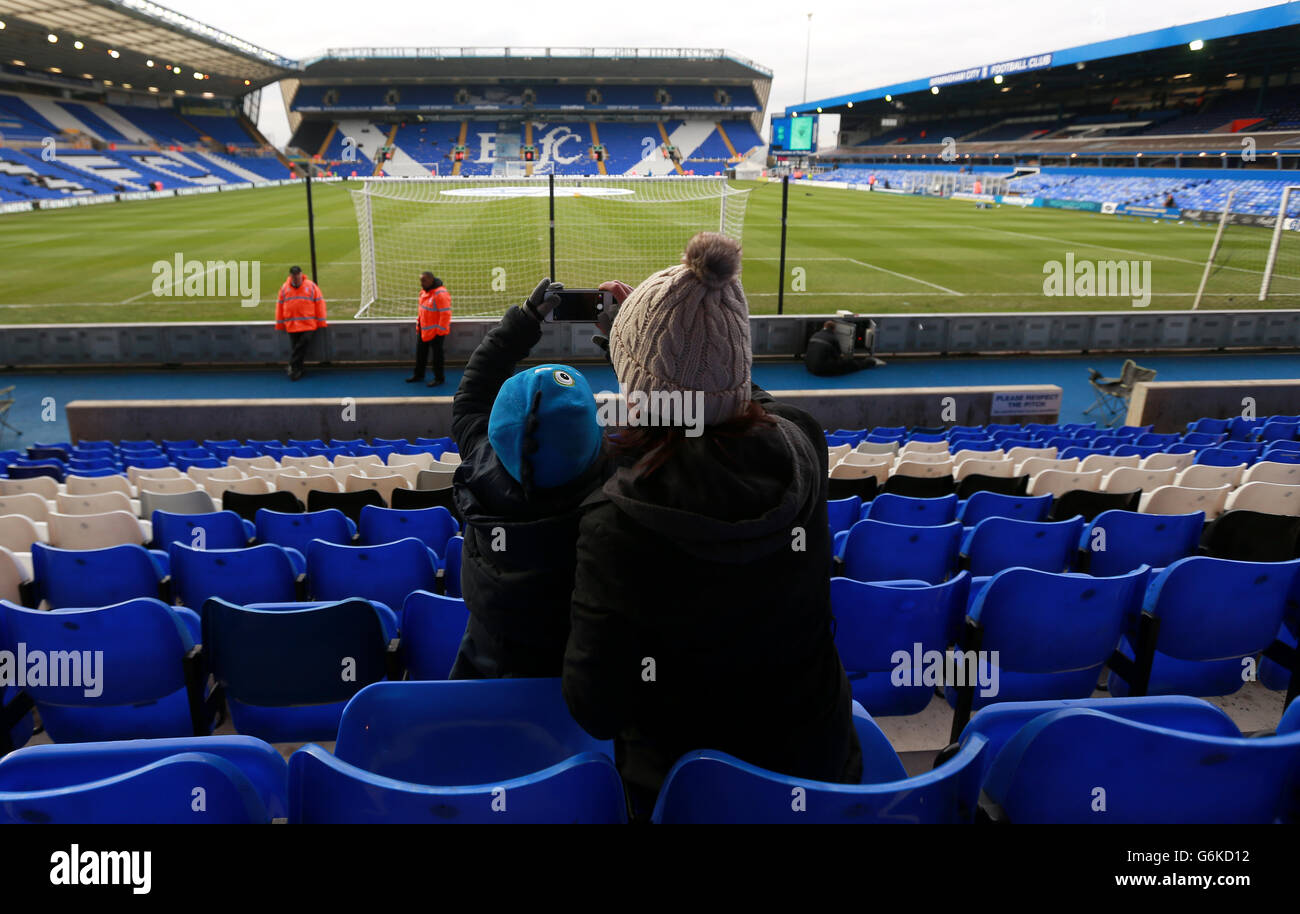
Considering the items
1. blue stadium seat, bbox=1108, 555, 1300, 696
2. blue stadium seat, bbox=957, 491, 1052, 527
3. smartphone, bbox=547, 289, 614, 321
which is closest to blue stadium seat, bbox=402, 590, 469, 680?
blue stadium seat, bbox=1108, 555, 1300, 696

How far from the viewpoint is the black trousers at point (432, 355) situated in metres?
12.2

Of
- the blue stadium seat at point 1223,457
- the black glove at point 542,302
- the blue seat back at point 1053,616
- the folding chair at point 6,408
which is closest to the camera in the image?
the black glove at point 542,302

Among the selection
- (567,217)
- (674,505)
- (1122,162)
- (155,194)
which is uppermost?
(1122,162)

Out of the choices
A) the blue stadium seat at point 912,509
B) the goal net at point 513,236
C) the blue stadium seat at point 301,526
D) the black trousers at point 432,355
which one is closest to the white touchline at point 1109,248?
the goal net at point 513,236

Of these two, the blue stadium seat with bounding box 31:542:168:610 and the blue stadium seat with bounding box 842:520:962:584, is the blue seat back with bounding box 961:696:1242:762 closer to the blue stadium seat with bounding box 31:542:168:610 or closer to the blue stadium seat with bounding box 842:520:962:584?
the blue stadium seat with bounding box 842:520:962:584

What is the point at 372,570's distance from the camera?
12.5ft

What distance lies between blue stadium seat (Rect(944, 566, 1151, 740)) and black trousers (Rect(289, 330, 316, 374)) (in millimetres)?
11939

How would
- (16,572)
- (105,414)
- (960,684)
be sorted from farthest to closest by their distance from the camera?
(105,414)
(16,572)
(960,684)

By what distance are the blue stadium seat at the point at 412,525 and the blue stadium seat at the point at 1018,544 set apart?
297 cm

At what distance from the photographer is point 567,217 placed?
2909 cm

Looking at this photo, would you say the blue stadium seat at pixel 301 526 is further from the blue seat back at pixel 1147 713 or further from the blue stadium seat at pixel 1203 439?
the blue stadium seat at pixel 1203 439
